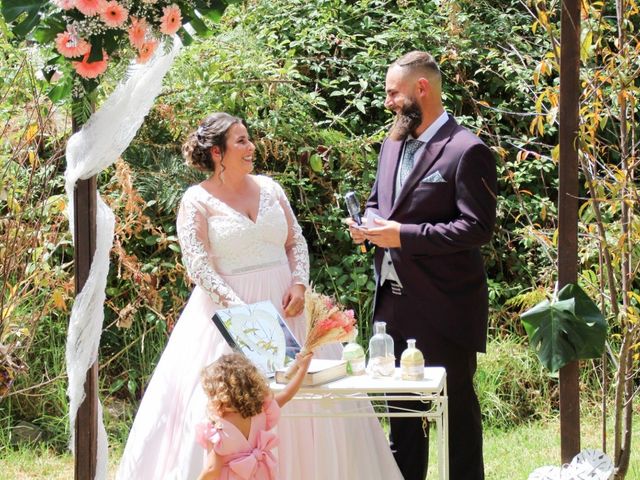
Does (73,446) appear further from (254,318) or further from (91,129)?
(91,129)

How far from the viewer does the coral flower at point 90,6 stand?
3549 mm

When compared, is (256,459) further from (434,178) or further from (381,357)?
(434,178)

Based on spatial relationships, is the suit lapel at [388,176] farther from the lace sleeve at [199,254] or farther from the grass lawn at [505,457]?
the grass lawn at [505,457]

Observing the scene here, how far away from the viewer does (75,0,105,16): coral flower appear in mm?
3549

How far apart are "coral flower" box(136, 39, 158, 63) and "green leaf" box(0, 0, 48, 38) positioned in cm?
37

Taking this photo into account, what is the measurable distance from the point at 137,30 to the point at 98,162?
1.75 feet

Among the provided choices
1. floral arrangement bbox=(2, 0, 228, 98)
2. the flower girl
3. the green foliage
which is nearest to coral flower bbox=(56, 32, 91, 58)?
floral arrangement bbox=(2, 0, 228, 98)

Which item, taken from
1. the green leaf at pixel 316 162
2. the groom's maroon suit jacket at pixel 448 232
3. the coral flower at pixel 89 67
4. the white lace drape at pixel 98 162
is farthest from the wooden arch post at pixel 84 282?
the green leaf at pixel 316 162

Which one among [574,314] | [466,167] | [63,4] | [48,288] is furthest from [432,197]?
[48,288]

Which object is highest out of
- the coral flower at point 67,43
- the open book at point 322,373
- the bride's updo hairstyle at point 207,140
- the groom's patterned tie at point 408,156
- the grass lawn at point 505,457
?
the coral flower at point 67,43

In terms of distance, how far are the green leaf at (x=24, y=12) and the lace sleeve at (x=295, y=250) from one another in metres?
1.69

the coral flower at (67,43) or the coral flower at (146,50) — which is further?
the coral flower at (146,50)

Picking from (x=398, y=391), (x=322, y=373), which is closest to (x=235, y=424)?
(x=322, y=373)

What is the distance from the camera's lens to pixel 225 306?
4660 millimetres
